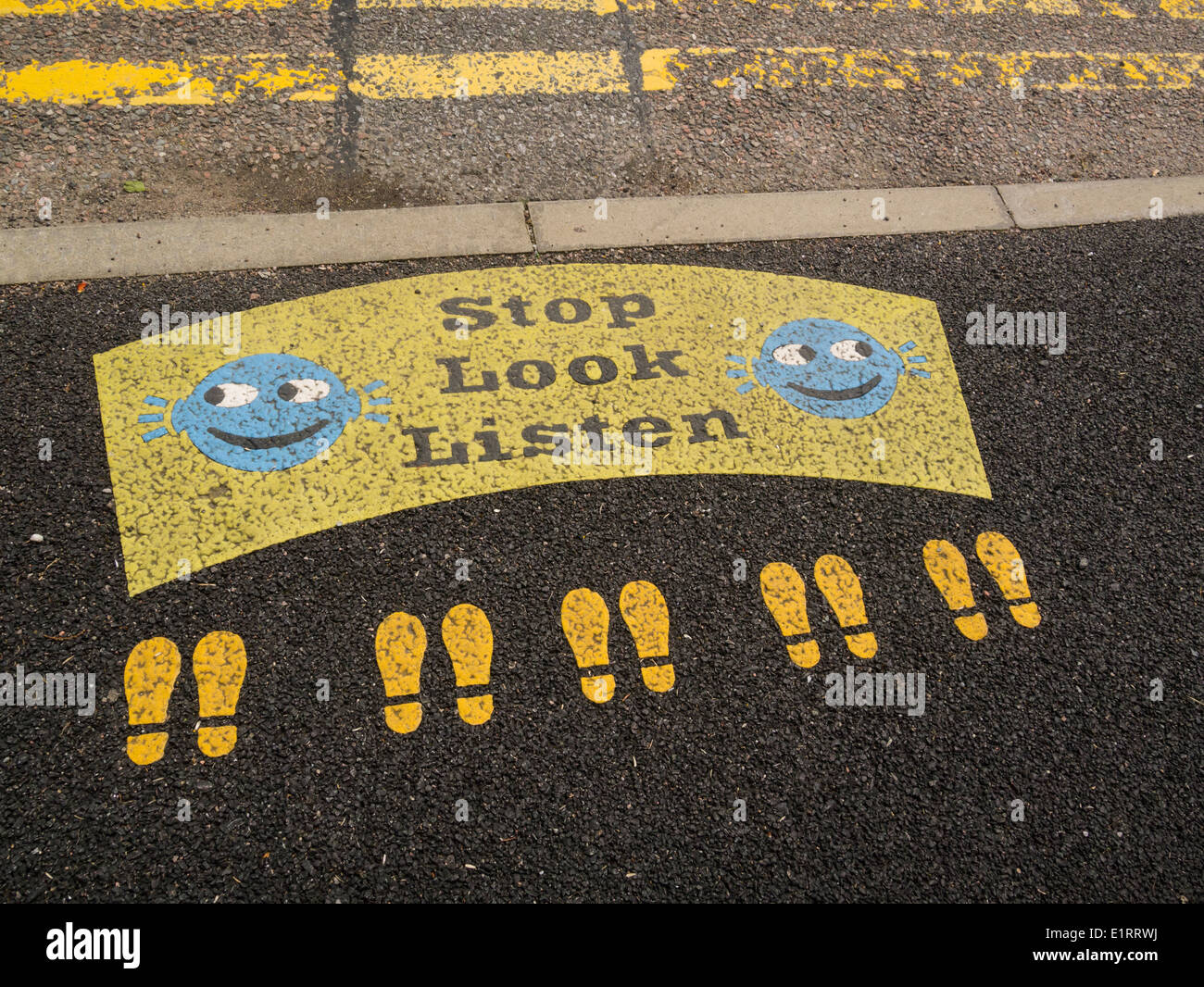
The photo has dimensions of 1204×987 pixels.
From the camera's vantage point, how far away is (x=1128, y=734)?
109 inches

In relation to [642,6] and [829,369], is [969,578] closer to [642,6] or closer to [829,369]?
[829,369]

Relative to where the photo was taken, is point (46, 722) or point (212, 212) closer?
point (46, 722)

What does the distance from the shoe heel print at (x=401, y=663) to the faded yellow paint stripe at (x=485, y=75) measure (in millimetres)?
2905

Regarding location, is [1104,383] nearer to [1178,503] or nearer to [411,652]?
[1178,503]

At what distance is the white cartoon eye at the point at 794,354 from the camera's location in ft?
12.1

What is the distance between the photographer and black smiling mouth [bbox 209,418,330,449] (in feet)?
10.6

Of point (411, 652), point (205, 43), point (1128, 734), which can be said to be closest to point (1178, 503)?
point (1128, 734)

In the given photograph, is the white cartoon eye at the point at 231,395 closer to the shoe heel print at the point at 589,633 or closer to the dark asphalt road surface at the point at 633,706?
the dark asphalt road surface at the point at 633,706
